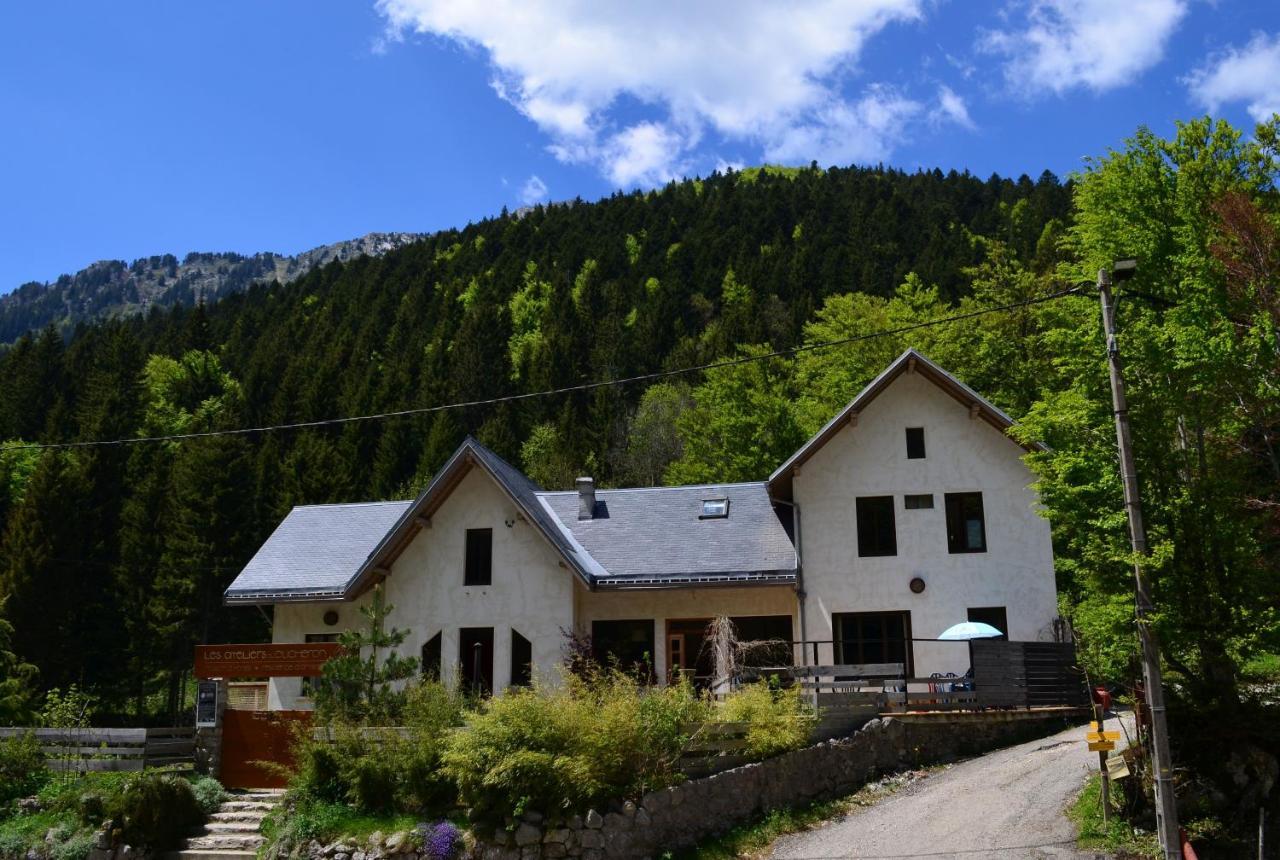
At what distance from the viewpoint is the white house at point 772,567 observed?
89.2ft

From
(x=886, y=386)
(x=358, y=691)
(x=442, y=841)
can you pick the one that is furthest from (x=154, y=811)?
(x=886, y=386)

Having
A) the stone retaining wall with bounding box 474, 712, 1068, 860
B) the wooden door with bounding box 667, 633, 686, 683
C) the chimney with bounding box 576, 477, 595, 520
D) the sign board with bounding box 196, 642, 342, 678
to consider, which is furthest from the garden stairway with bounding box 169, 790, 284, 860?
the chimney with bounding box 576, 477, 595, 520

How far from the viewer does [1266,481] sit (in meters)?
23.3

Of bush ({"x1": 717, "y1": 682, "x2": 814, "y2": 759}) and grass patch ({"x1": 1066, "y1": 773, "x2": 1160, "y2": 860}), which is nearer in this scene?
grass patch ({"x1": 1066, "y1": 773, "x2": 1160, "y2": 860})

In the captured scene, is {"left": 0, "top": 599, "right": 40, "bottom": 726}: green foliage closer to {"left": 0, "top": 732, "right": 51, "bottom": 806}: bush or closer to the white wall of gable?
{"left": 0, "top": 732, "right": 51, "bottom": 806}: bush

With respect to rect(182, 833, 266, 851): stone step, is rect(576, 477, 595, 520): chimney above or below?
above

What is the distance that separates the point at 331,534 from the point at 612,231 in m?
102

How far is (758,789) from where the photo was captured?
19.0m

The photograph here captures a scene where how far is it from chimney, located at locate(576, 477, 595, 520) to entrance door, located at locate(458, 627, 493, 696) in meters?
4.76

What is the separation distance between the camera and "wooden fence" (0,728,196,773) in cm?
2262

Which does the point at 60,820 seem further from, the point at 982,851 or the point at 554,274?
the point at 554,274

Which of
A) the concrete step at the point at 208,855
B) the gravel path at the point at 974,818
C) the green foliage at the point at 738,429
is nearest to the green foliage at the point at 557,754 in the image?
the gravel path at the point at 974,818

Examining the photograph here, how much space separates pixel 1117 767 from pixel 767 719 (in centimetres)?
589

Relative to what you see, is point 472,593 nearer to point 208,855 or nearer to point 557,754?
point 208,855
